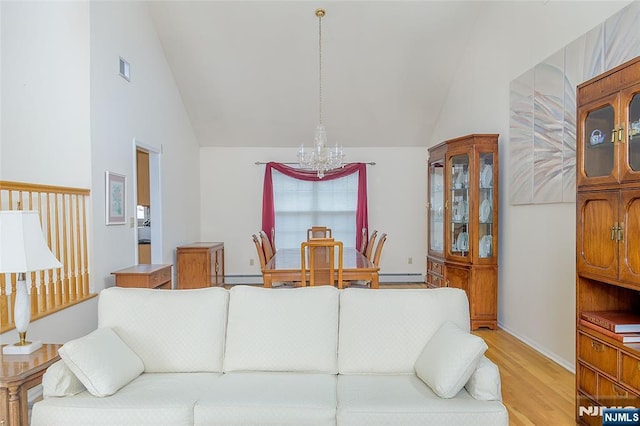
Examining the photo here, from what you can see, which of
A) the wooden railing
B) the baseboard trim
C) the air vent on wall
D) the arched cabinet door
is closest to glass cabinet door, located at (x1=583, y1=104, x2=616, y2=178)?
the arched cabinet door

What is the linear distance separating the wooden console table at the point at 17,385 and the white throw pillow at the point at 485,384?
1.99 m

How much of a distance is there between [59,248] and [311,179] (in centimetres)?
436

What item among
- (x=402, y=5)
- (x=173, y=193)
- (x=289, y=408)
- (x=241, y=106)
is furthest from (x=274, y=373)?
(x=241, y=106)

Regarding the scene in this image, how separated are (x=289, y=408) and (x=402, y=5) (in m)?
4.54

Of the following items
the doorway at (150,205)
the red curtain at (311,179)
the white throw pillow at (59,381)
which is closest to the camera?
the white throw pillow at (59,381)

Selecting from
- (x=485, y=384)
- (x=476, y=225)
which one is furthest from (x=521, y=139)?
(x=485, y=384)

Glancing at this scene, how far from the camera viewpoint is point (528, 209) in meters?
3.95

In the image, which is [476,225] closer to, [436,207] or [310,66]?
[436,207]

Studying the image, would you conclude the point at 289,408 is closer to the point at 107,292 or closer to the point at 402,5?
the point at 107,292

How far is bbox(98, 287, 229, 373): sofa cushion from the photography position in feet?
7.43

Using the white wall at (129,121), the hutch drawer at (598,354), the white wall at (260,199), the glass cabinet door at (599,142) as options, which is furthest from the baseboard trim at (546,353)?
the white wall at (129,121)

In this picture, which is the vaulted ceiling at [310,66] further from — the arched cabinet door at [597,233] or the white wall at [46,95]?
the arched cabinet door at [597,233]

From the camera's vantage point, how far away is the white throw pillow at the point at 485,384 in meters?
1.89

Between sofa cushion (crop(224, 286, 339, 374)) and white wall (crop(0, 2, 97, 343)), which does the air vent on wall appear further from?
sofa cushion (crop(224, 286, 339, 374))
